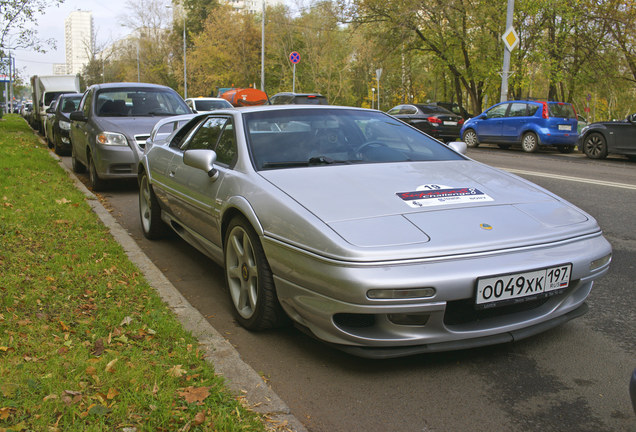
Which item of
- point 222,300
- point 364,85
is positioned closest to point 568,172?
Result: point 222,300

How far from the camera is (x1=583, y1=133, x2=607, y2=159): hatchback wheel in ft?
51.4

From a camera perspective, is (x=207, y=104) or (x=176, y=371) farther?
(x=207, y=104)

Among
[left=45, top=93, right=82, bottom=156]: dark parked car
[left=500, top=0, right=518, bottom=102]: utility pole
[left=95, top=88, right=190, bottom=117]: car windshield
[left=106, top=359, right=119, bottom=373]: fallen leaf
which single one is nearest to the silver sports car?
[left=106, top=359, right=119, bottom=373]: fallen leaf

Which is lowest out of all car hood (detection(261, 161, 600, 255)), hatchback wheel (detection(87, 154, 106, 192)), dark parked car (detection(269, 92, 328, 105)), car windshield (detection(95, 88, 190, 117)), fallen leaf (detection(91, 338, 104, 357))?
fallen leaf (detection(91, 338, 104, 357))

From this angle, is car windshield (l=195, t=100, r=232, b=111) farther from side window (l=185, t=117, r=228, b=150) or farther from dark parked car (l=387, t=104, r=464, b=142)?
side window (l=185, t=117, r=228, b=150)

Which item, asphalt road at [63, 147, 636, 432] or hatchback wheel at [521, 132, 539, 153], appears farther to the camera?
hatchback wheel at [521, 132, 539, 153]

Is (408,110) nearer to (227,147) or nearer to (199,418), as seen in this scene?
(227,147)

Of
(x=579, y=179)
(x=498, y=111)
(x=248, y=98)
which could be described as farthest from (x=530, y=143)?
(x=248, y=98)

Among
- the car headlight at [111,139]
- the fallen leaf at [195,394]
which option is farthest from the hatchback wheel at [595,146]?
the fallen leaf at [195,394]

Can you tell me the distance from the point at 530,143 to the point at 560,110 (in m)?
1.24

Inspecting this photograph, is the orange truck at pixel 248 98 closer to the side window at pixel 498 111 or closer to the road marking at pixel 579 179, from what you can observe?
the side window at pixel 498 111

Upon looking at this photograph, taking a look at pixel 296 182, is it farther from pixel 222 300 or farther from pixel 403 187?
pixel 222 300

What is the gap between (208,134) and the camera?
4957mm

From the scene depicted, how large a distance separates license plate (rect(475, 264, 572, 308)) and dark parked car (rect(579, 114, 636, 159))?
43.5 feet
